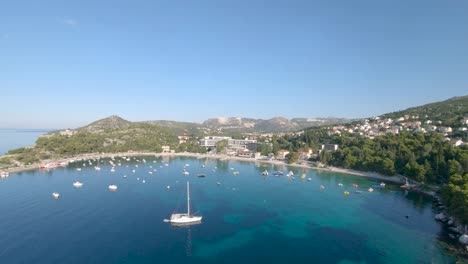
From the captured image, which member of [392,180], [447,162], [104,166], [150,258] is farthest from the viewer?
[104,166]

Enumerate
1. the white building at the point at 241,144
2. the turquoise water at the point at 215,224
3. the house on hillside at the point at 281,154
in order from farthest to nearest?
1. the white building at the point at 241,144
2. the house on hillside at the point at 281,154
3. the turquoise water at the point at 215,224

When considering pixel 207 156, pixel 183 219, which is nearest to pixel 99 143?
pixel 207 156

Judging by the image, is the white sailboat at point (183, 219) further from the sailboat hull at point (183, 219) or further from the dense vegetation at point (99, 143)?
the dense vegetation at point (99, 143)

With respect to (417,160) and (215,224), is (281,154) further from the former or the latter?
(215,224)

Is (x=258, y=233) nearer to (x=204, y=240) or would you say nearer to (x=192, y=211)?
(x=204, y=240)

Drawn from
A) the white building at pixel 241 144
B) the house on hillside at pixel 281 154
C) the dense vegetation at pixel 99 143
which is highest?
the dense vegetation at pixel 99 143

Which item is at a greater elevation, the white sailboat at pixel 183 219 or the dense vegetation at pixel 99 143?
the dense vegetation at pixel 99 143

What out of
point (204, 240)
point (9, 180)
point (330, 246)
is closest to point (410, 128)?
point (330, 246)

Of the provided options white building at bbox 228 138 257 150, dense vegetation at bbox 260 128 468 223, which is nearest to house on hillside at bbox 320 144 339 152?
dense vegetation at bbox 260 128 468 223

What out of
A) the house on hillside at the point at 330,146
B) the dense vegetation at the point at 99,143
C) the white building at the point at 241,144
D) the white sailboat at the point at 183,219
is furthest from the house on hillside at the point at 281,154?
the white sailboat at the point at 183,219
